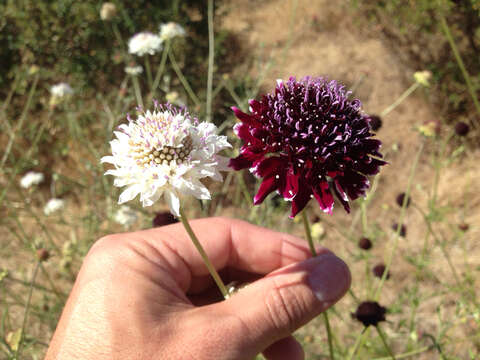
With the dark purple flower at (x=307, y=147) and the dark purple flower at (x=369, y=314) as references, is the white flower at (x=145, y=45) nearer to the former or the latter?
the dark purple flower at (x=307, y=147)

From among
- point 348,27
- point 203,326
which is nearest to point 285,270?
point 203,326

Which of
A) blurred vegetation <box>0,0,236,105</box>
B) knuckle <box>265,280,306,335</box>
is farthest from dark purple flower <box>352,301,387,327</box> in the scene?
blurred vegetation <box>0,0,236,105</box>

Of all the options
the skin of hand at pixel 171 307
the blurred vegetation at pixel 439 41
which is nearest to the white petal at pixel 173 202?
the skin of hand at pixel 171 307

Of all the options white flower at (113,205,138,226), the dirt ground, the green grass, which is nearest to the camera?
the green grass

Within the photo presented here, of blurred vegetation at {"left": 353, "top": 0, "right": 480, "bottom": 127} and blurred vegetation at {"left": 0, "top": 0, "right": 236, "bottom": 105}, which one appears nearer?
blurred vegetation at {"left": 353, "top": 0, "right": 480, "bottom": 127}

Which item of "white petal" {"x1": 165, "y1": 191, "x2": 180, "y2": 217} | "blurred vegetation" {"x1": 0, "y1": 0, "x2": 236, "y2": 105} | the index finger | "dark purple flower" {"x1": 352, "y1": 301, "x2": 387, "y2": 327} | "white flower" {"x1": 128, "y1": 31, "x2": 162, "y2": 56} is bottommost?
"dark purple flower" {"x1": 352, "y1": 301, "x2": 387, "y2": 327}

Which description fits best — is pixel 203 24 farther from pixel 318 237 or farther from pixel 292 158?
pixel 292 158

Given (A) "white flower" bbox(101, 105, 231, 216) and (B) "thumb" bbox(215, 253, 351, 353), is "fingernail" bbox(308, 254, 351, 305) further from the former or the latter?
(A) "white flower" bbox(101, 105, 231, 216)
